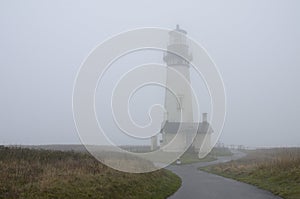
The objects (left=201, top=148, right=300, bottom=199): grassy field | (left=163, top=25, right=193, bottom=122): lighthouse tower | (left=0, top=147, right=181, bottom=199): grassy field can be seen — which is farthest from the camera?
(left=163, top=25, right=193, bottom=122): lighthouse tower

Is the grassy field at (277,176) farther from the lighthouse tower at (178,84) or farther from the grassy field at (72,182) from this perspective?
the lighthouse tower at (178,84)

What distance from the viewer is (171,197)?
1526 cm

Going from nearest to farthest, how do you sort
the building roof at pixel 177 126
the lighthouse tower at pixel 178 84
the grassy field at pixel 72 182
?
the grassy field at pixel 72 182 < the lighthouse tower at pixel 178 84 < the building roof at pixel 177 126

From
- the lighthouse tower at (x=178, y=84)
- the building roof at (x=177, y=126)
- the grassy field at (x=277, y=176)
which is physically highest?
the lighthouse tower at (x=178, y=84)

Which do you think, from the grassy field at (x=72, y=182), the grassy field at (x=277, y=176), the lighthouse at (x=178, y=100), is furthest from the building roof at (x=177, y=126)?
the grassy field at (x=72, y=182)

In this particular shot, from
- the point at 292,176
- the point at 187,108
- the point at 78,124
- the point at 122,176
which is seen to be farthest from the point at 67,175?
the point at 187,108

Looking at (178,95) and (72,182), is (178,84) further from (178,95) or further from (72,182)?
(72,182)

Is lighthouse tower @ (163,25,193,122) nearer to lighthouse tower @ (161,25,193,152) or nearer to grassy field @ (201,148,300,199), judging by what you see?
lighthouse tower @ (161,25,193,152)

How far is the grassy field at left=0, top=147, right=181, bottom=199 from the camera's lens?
37.9ft

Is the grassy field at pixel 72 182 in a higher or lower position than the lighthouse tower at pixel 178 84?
lower

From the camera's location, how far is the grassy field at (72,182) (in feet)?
37.9

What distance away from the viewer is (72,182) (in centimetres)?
1329

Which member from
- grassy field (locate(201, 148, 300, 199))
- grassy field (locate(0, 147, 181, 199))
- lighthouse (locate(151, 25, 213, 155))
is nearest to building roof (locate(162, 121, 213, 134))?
lighthouse (locate(151, 25, 213, 155))

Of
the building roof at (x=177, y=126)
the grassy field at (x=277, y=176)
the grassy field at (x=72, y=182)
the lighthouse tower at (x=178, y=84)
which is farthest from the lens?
the building roof at (x=177, y=126)
